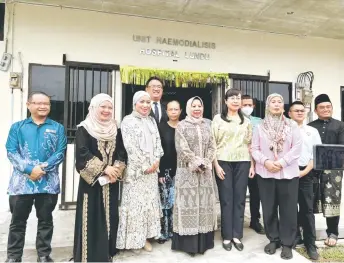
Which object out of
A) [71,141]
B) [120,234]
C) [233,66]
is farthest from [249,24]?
[120,234]

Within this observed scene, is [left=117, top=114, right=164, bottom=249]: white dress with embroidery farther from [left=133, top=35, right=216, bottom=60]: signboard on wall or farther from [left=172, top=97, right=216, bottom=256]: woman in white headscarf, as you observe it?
[left=133, top=35, right=216, bottom=60]: signboard on wall

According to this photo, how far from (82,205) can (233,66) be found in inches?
141

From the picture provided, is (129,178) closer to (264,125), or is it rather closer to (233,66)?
(264,125)

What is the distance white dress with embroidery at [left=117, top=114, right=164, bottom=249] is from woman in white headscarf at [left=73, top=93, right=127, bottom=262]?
117 millimetres

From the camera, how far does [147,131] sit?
284 cm

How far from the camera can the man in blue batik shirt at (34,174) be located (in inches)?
101

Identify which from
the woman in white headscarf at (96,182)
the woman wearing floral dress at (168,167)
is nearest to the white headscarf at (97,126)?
the woman in white headscarf at (96,182)

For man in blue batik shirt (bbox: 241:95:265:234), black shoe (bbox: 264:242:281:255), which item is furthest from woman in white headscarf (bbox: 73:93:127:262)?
man in blue batik shirt (bbox: 241:95:265:234)

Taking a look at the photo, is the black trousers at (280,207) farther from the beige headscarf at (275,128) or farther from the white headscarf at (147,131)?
the white headscarf at (147,131)

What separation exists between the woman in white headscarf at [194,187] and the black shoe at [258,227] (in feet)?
2.81

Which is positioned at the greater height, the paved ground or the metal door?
the metal door

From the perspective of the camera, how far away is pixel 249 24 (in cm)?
500

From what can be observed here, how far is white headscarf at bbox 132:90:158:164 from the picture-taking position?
110 inches

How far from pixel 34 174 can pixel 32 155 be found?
0.18 meters
